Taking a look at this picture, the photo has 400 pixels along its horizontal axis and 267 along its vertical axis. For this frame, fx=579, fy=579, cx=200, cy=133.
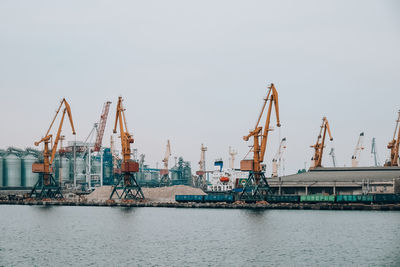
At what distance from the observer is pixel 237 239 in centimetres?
7288

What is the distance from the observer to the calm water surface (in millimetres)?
57219

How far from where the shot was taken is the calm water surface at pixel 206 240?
57.2 m

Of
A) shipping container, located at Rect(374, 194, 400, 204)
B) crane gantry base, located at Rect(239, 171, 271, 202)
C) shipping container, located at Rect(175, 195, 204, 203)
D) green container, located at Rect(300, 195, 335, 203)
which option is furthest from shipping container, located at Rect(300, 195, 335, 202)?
shipping container, located at Rect(175, 195, 204, 203)

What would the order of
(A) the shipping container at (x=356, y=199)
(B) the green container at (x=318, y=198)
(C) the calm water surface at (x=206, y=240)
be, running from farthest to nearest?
(B) the green container at (x=318, y=198)
(A) the shipping container at (x=356, y=199)
(C) the calm water surface at (x=206, y=240)

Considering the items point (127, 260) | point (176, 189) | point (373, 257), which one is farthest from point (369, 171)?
point (127, 260)

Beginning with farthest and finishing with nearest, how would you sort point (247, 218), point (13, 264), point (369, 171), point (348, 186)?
point (369, 171) < point (348, 186) < point (247, 218) < point (13, 264)

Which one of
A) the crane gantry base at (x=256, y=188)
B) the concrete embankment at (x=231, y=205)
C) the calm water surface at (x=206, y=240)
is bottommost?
the calm water surface at (x=206, y=240)

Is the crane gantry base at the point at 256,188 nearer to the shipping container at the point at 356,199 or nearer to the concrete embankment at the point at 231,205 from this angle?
the concrete embankment at the point at 231,205

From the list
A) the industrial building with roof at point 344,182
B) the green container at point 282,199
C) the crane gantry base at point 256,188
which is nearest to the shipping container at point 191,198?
the crane gantry base at point 256,188

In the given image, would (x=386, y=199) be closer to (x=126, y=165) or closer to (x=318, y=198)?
(x=318, y=198)

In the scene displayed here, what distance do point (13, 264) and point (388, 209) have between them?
83.2m

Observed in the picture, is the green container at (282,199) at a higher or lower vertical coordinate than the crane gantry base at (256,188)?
lower

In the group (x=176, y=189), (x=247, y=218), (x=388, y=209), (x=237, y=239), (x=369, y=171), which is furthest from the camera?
(x=176, y=189)

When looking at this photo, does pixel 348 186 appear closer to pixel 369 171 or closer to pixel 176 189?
pixel 369 171
